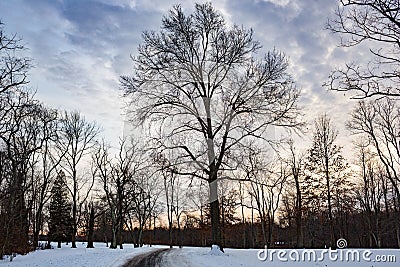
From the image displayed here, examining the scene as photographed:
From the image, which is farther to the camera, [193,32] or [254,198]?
[254,198]

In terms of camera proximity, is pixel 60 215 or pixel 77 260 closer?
pixel 77 260

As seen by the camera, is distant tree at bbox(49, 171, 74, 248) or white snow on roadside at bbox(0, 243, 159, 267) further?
distant tree at bbox(49, 171, 74, 248)

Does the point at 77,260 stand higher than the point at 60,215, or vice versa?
the point at 60,215

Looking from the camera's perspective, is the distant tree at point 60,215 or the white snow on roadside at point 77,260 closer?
the white snow on roadside at point 77,260

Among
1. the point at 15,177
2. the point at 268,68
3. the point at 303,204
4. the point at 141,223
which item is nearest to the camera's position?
the point at 268,68

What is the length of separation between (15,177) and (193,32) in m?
16.2

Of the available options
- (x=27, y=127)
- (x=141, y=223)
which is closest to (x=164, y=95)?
(x=27, y=127)

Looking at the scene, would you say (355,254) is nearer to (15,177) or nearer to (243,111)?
(243,111)

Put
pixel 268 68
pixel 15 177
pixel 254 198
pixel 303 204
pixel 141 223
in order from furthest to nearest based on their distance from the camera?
pixel 141 223 < pixel 254 198 < pixel 303 204 < pixel 15 177 < pixel 268 68

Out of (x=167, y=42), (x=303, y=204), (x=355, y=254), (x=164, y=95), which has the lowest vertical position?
(x=355, y=254)

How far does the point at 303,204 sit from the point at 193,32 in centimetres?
2209

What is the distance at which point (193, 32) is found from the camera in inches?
786

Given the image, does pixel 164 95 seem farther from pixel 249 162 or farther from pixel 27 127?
pixel 27 127

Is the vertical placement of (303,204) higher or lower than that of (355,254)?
higher
